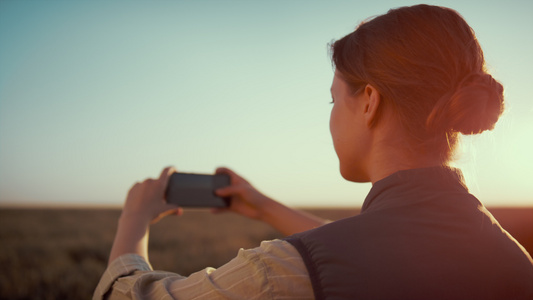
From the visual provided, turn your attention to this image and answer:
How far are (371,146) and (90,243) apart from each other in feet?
47.8

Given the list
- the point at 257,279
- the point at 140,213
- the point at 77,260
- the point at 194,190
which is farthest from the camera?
the point at 77,260

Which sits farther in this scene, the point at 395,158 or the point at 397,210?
the point at 395,158

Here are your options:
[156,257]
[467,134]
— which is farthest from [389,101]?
[156,257]

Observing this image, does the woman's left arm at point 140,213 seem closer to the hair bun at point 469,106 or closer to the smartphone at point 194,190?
the smartphone at point 194,190

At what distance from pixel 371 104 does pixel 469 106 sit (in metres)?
0.32

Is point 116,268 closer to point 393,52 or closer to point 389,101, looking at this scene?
point 389,101

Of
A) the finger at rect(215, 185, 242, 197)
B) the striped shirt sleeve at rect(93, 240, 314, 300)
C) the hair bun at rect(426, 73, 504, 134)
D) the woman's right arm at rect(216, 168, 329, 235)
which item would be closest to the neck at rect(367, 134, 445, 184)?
the hair bun at rect(426, 73, 504, 134)

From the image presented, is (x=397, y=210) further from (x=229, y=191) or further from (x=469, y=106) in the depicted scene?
(x=229, y=191)

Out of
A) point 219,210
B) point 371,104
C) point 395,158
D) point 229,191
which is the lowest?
point 219,210

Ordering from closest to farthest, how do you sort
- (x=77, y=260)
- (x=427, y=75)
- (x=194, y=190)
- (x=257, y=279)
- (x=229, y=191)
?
(x=257, y=279), (x=427, y=75), (x=194, y=190), (x=229, y=191), (x=77, y=260)

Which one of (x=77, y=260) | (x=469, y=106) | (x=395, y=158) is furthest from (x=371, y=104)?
(x=77, y=260)

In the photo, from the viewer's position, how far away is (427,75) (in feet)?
4.83

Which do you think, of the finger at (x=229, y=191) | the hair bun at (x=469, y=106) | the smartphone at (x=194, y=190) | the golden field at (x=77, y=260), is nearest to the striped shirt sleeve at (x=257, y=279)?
the hair bun at (x=469, y=106)

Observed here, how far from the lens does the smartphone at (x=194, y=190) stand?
228 cm
